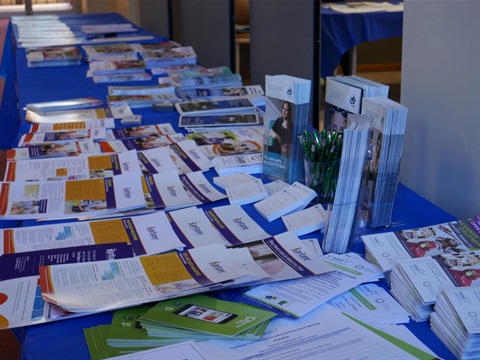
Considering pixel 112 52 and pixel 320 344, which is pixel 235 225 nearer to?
pixel 320 344

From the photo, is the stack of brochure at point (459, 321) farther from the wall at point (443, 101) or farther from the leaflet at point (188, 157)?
the leaflet at point (188, 157)

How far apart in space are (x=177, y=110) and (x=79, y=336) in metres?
1.50

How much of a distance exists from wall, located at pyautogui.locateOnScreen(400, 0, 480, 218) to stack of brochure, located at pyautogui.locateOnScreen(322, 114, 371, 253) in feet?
1.80

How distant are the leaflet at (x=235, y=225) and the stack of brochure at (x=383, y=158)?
0.23 metres

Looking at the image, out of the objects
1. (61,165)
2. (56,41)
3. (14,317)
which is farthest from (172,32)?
(14,317)

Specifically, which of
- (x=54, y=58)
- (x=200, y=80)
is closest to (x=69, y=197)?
(x=200, y=80)

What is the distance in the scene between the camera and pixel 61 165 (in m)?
1.92

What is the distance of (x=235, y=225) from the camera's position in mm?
1502

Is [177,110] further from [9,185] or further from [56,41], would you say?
[56,41]

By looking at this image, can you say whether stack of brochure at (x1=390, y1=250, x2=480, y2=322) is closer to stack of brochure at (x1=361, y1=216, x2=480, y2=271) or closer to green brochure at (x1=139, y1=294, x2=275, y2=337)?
stack of brochure at (x1=361, y1=216, x2=480, y2=271)

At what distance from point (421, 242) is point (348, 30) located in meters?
3.48

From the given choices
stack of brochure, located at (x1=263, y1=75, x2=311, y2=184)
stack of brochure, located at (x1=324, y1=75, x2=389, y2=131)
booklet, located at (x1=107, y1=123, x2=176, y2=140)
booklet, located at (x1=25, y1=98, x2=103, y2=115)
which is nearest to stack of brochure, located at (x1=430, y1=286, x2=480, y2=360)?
stack of brochure, located at (x1=324, y1=75, x2=389, y2=131)

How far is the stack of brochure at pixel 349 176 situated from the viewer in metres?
1.28

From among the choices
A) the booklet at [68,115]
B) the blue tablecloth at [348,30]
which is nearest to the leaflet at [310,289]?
the booklet at [68,115]
